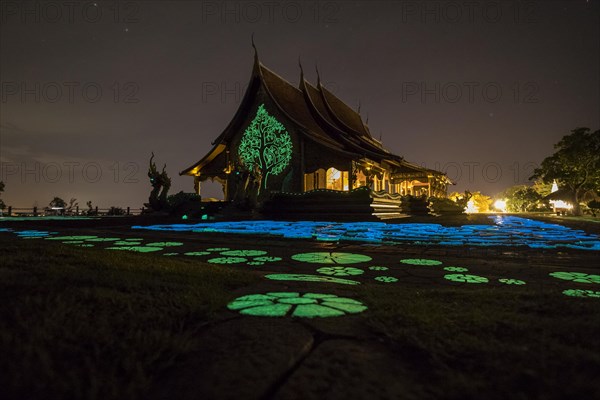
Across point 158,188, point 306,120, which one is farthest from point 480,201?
point 158,188

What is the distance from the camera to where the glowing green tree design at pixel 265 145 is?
18500 mm

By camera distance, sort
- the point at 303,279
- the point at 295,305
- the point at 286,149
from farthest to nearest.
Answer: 1. the point at 286,149
2. the point at 303,279
3. the point at 295,305

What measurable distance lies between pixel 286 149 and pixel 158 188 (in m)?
7.23

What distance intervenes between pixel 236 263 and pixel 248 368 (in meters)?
2.76

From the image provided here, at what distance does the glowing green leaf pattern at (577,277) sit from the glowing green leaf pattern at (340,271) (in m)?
Result: 1.83

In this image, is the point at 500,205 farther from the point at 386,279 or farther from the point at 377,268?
the point at 386,279

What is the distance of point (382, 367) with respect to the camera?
3.66 feet

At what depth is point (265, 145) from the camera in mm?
19156

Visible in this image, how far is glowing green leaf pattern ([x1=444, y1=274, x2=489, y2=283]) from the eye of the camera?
2.91 metres

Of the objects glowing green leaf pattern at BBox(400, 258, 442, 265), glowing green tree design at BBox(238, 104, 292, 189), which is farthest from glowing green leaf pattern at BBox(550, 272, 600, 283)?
glowing green tree design at BBox(238, 104, 292, 189)

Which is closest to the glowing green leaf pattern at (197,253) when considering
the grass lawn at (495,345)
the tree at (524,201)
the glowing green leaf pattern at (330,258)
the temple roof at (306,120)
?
the glowing green leaf pattern at (330,258)

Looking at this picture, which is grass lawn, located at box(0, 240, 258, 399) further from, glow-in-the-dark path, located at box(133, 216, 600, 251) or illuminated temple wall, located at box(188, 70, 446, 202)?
illuminated temple wall, located at box(188, 70, 446, 202)

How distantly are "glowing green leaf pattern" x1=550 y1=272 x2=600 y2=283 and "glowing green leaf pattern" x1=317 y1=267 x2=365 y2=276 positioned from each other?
183 centimetres

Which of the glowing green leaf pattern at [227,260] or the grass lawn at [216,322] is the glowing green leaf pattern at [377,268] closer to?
the grass lawn at [216,322]
